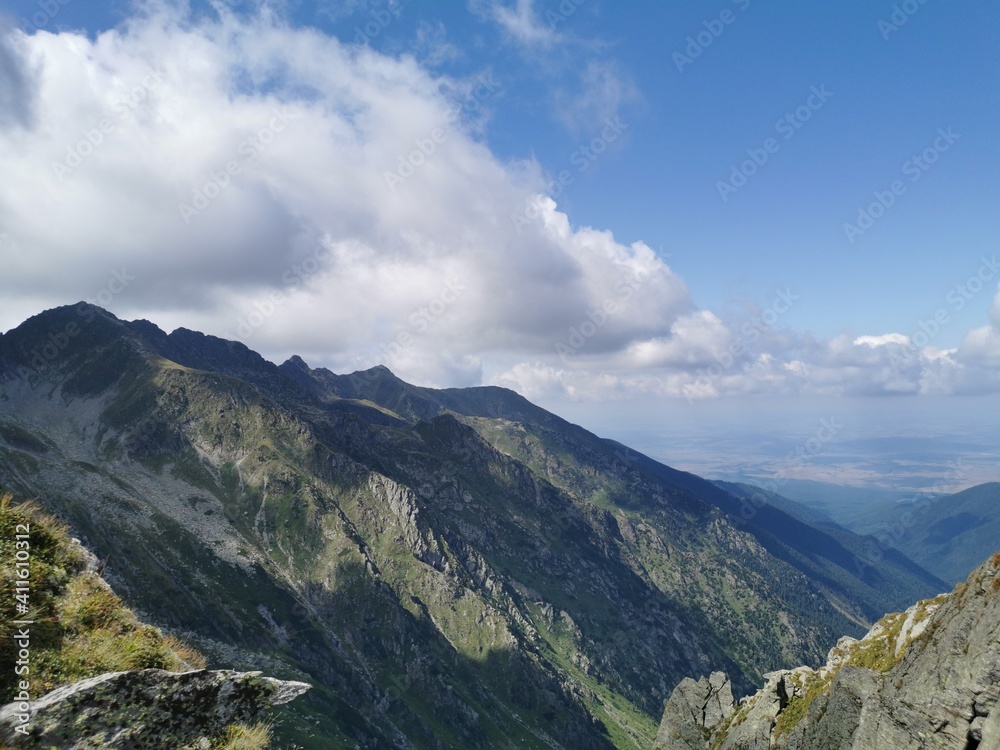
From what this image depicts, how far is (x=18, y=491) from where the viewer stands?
174 meters

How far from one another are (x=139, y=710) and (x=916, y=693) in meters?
41.2

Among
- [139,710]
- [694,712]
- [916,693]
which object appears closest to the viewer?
[139,710]

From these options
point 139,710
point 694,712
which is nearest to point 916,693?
point 139,710

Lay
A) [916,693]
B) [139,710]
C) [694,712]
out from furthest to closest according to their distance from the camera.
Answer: [694,712] → [916,693] → [139,710]

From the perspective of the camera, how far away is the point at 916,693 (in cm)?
3039

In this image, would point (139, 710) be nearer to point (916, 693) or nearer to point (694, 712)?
point (916, 693)

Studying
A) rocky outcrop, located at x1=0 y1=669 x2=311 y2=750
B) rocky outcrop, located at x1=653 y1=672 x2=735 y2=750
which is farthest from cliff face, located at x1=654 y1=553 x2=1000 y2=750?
rocky outcrop, located at x1=0 y1=669 x2=311 y2=750

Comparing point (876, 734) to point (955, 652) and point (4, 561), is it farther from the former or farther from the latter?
point (4, 561)

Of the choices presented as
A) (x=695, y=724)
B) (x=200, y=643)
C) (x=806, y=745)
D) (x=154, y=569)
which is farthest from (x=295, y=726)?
(x=806, y=745)

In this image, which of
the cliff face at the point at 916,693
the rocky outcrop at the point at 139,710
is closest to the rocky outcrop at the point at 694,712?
the cliff face at the point at 916,693

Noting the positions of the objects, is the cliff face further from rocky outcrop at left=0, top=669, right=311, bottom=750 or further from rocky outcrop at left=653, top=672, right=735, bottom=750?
rocky outcrop at left=0, top=669, right=311, bottom=750

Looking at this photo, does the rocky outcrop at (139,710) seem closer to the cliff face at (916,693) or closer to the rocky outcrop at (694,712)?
the cliff face at (916,693)

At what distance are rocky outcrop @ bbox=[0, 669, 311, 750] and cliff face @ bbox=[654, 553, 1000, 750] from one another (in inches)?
1451

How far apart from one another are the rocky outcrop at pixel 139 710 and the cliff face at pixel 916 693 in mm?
36844
